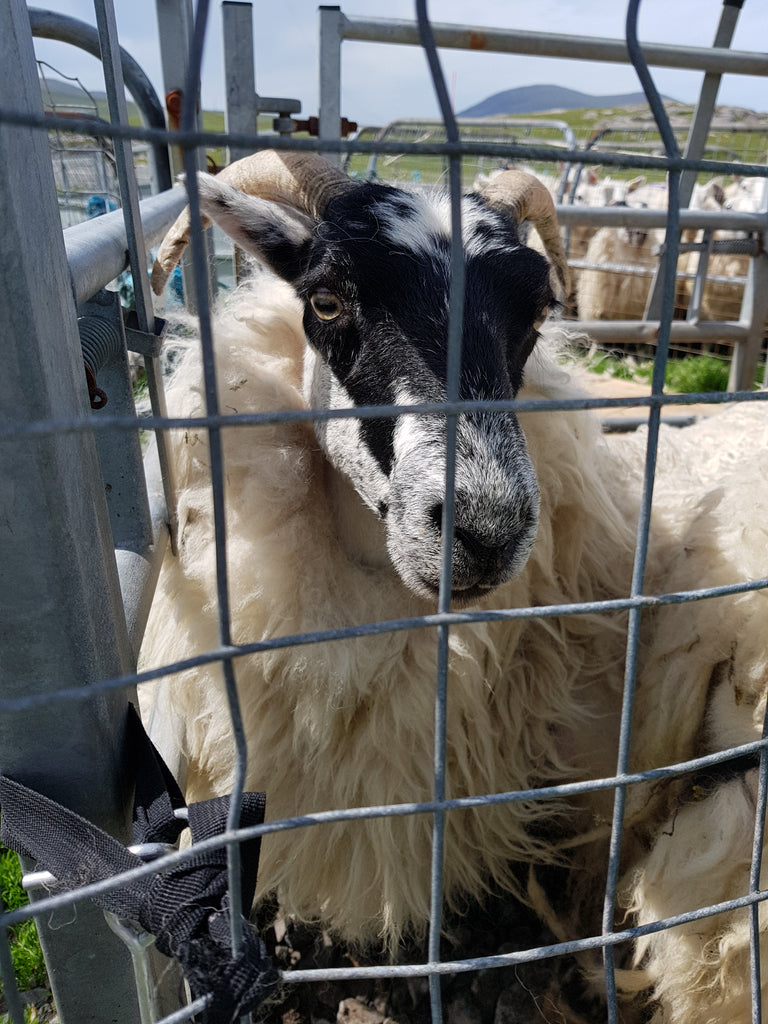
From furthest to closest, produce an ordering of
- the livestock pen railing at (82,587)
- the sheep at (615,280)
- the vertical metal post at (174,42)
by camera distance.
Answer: the sheep at (615,280)
the vertical metal post at (174,42)
the livestock pen railing at (82,587)

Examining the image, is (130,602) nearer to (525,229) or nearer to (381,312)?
(381,312)

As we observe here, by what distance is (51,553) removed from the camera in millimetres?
755

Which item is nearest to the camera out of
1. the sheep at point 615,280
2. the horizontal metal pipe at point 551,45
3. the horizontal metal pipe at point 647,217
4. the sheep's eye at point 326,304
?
the sheep's eye at point 326,304

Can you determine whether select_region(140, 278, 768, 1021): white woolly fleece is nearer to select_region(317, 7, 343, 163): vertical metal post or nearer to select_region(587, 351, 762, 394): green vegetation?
select_region(317, 7, 343, 163): vertical metal post

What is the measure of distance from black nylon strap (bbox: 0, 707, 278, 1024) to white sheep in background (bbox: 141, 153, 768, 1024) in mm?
629

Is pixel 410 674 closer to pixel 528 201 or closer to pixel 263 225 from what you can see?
pixel 263 225

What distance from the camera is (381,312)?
1.56 metres

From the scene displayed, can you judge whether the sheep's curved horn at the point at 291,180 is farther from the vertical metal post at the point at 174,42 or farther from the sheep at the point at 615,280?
the sheep at the point at 615,280

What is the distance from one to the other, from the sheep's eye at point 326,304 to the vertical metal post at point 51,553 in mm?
832

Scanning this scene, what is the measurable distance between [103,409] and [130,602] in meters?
0.42

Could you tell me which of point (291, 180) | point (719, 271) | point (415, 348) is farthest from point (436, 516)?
point (719, 271)

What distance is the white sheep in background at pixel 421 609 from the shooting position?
1504 mm

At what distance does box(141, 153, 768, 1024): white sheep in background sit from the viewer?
4.93ft

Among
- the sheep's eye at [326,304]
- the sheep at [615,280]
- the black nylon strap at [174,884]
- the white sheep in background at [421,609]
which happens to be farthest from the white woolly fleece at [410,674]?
the sheep at [615,280]
